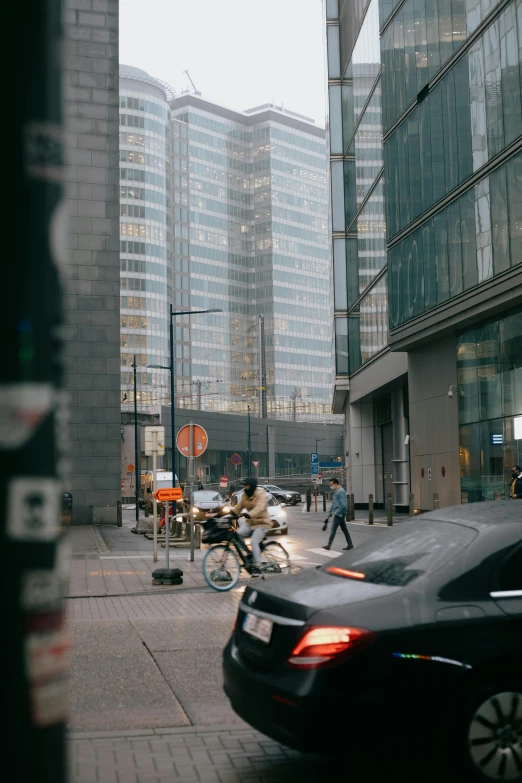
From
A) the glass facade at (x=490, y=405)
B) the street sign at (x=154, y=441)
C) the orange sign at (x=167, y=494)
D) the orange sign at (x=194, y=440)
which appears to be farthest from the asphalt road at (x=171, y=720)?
the glass facade at (x=490, y=405)

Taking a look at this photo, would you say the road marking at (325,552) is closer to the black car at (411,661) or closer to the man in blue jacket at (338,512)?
the man in blue jacket at (338,512)

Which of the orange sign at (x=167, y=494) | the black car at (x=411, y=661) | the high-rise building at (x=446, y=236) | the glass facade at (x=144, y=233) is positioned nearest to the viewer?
the black car at (x=411, y=661)

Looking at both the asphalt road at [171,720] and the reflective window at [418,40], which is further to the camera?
the reflective window at [418,40]

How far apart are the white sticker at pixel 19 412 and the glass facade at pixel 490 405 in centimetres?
2755

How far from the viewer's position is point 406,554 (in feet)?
17.4

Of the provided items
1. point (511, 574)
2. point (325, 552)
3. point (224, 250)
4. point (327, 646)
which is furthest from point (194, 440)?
point (224, 250)

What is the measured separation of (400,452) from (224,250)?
110m

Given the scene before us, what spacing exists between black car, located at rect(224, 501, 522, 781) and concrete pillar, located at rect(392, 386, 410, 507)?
40.0 meters

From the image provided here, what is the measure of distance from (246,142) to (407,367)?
5080 inches

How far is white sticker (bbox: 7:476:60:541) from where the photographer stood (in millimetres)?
1585

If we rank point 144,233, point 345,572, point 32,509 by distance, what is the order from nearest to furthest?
point 32,509 < point 345,572 < point 144,233

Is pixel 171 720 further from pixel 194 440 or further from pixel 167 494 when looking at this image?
pixel 194 440

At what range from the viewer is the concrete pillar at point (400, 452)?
44781 millimetres

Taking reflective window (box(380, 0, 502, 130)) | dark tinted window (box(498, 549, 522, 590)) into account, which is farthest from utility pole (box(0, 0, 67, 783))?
reflective window (box(380, 0, 502, 130))
